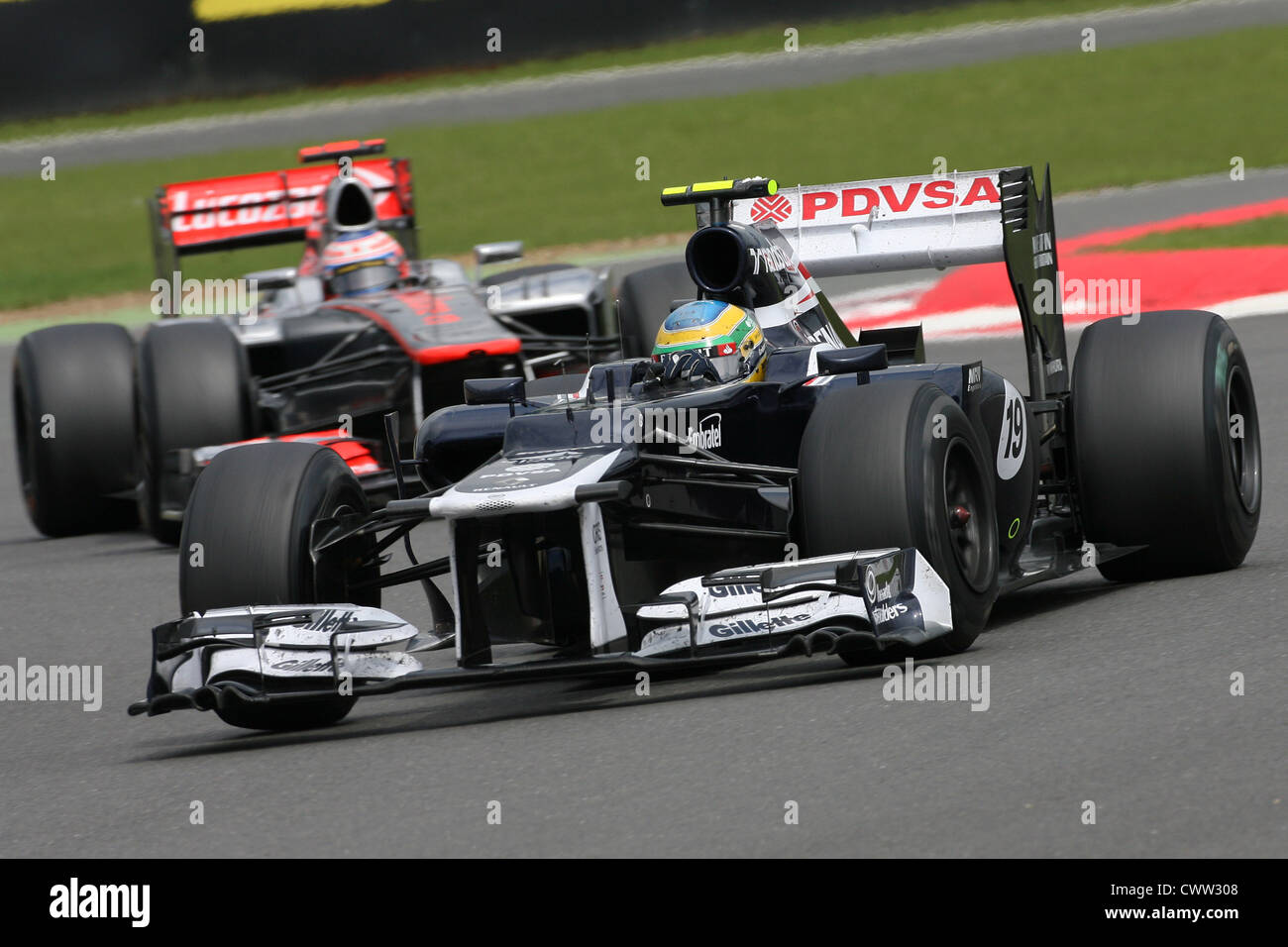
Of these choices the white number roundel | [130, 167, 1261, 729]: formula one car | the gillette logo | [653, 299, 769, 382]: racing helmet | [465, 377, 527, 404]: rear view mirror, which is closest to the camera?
the gillette logo

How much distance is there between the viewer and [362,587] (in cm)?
725

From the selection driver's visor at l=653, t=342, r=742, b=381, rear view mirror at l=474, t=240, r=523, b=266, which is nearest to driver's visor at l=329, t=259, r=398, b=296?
rear view mirror at l=474, t=240, r=523, b=266

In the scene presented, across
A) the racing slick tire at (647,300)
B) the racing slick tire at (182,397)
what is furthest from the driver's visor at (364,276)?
the racing slick tire at (182,397)

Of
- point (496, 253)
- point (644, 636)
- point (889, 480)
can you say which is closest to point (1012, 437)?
point (889, 480)

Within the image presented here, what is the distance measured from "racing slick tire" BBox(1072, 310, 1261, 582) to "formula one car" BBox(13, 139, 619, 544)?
11.9ft

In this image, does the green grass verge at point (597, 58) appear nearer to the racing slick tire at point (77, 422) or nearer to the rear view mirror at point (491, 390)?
the racing slick tire at point (77, 422)

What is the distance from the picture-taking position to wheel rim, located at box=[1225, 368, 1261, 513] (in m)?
8.21

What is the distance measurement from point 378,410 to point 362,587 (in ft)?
17.5

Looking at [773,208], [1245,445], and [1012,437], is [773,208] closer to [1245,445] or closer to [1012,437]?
[1012,437]

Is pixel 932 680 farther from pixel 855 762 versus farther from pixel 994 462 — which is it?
pixel 994 462

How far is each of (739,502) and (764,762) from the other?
1.71m

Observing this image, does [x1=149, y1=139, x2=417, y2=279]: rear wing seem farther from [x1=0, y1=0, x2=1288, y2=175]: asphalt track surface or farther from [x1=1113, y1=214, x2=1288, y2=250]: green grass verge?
[x1=0, y1=0, x2=1288, y2=175]: asphalt track surface

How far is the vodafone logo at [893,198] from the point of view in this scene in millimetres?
8750
